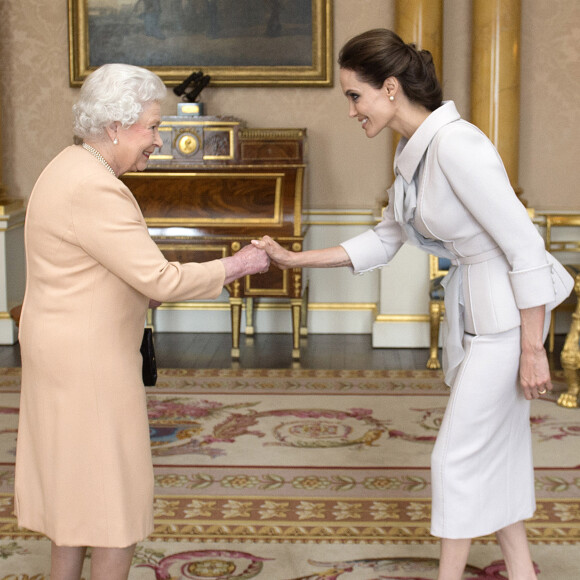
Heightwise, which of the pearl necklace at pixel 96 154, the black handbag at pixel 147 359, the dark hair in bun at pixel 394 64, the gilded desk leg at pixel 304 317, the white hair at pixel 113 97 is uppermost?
the dark hair in bun at pixel 394 64

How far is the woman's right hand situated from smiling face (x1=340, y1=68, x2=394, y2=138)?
50 centimetres

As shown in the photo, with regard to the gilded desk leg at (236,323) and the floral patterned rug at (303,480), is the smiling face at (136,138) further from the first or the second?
the gilded desk leg at (236,323)

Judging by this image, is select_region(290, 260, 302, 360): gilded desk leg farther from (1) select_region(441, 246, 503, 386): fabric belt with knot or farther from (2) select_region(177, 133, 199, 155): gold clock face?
(1) select_region(441, 246, 503, 386): fabric belt with knot

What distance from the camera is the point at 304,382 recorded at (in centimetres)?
572

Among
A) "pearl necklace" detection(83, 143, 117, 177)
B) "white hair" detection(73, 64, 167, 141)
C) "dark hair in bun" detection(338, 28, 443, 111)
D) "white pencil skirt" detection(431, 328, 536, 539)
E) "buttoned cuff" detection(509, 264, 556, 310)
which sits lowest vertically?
"white pencil skirt" detection(431, 328, 536, 539)

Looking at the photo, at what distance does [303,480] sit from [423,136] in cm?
199

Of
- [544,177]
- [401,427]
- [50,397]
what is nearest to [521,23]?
[544,177]

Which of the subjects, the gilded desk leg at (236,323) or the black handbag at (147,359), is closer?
the black handbag at (147,359)

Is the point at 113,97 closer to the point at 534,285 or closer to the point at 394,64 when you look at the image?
the point at 394,64

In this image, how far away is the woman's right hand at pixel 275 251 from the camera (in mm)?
2927

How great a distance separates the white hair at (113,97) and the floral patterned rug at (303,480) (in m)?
1.61

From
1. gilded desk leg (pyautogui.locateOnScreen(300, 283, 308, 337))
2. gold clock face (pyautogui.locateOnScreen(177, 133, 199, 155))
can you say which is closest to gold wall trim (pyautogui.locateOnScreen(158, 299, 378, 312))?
gilded desk leg (pyautogui.locateOnScreen(300, 283, 308, 337))

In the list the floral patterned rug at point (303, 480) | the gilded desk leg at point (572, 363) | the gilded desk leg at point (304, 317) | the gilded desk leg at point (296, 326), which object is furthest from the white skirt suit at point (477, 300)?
the gilded desk leg at point (304, 317)

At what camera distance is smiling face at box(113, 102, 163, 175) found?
7.79 ft
